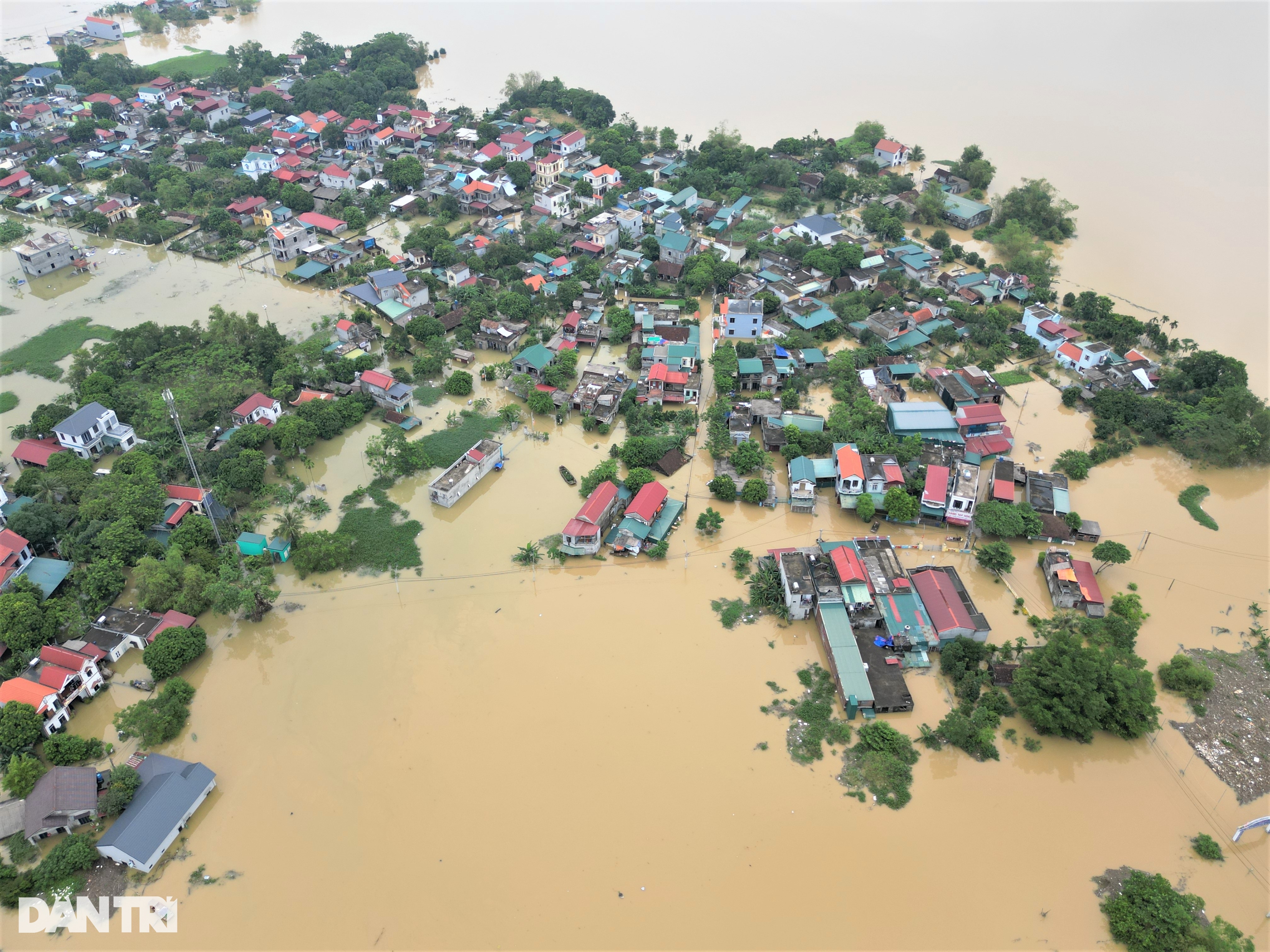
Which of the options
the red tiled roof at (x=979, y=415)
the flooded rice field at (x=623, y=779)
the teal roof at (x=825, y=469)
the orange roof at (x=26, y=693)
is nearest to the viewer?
the flooded rice field at (x=623, y=779)

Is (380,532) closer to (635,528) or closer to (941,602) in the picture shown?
(635,528)

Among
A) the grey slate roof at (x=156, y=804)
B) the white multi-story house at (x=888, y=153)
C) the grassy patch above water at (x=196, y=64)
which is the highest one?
the white multi-story house at (x=888, y=153)

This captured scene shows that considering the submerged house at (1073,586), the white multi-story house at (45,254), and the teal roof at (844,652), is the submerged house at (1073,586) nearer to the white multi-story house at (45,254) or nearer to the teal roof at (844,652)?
the teal roof at (844,652)

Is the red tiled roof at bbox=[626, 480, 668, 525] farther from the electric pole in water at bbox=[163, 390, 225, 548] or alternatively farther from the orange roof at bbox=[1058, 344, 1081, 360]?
the orange roof at bbox=[1058, 344, 1081, 360]

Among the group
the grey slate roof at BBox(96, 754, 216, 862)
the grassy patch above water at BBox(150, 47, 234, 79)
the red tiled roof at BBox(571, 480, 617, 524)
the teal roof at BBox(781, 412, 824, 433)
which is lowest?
the grey slate roof at BBox(96, 754, 216, 862)

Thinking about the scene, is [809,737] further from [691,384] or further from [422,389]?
[422,389]

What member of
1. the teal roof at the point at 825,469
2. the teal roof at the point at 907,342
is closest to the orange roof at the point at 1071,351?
the teal roof at the point at 907,342

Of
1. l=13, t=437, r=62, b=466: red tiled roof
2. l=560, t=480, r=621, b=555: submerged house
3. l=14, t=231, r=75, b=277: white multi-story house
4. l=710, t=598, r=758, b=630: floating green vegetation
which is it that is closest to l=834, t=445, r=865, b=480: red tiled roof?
l=710, t=598, r=758, b=630: floating green vegetation
